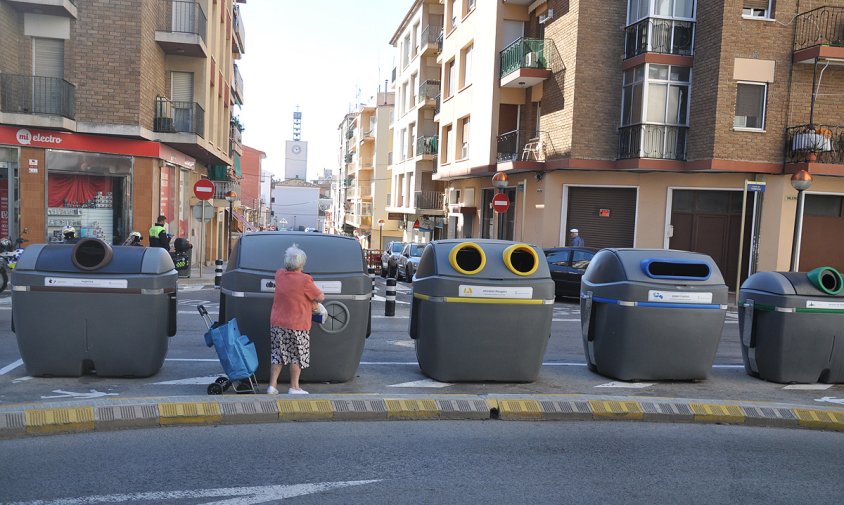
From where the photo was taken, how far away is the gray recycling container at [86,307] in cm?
728

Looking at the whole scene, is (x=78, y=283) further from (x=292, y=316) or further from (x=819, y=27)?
(x=819, y=27)

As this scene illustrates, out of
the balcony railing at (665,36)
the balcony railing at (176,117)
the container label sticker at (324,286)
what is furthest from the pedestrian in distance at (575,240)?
the container label sticker at (324,286)

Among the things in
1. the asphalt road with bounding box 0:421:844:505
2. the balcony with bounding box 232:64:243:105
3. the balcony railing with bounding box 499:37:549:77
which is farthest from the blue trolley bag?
the balcony with bounding box 232:64:243:105

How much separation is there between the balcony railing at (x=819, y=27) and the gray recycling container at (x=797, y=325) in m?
16.1

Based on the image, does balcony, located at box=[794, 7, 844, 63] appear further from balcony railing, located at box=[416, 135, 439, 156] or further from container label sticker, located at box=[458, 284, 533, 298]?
balcony railing, located at box=[416, 135, 439, 156]

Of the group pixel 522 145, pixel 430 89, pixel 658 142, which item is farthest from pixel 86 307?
pixel 430 89

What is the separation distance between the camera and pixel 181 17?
2488 cm

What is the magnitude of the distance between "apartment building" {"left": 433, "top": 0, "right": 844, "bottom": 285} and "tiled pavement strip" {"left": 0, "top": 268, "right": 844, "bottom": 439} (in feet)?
52.3

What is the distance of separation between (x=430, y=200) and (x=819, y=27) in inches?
909

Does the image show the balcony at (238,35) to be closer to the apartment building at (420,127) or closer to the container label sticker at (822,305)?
the apartment building at (420,127)

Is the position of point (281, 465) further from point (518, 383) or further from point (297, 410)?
point (518, 383)

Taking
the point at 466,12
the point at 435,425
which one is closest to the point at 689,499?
the point at 435,425

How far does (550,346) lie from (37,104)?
16.8 metres

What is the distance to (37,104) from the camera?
2067cm
